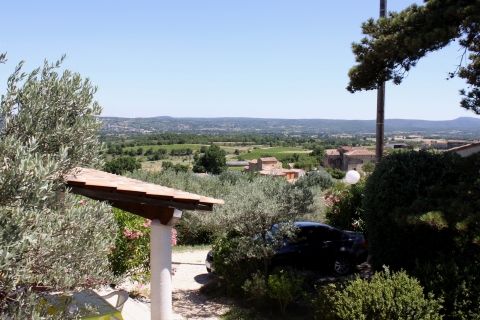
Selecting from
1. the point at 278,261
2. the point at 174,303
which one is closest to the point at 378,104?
the point at 278,261

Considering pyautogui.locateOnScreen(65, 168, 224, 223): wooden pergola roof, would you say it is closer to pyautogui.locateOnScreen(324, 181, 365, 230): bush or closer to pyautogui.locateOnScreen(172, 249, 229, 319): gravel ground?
pyautogui.locateOnScreen(172, 249, 229, 319): gravel ground

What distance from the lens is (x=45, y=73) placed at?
336cm

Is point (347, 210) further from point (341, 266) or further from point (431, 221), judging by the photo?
point (431, 221)

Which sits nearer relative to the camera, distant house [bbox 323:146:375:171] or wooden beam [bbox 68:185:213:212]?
wooden beam [bbox 68:185:213:212]

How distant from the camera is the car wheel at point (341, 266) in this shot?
1063 centimetres

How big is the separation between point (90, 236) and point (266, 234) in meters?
6.33

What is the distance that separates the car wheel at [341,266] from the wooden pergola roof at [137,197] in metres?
5.73

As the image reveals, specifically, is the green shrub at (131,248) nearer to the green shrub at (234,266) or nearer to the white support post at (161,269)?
the green shrub at (234,266)

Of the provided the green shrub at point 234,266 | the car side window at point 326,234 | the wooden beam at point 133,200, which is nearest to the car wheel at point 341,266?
the car side window at point 326,234

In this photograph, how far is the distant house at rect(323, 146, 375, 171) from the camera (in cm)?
8350

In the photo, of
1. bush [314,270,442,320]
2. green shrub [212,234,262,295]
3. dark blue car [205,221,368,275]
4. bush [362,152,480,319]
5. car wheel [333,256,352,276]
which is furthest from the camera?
car wheel [333,256,352,276]

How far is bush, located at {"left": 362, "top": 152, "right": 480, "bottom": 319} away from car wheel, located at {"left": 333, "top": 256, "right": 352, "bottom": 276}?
2.07 metres

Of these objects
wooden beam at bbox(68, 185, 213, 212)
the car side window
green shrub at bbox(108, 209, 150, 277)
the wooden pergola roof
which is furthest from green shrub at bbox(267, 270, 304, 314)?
wooden beam at bbox(68, 185, 213, 212)

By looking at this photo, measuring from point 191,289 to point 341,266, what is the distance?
3.44 meters
